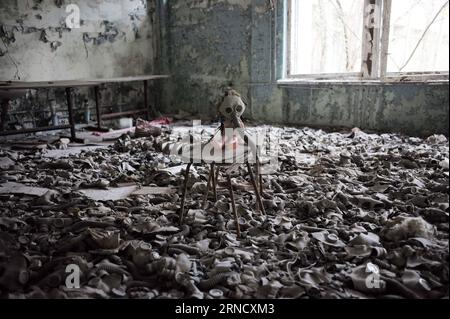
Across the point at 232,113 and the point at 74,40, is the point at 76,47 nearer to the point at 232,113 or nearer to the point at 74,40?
the point at 74,40

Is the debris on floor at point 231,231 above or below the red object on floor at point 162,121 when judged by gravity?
below

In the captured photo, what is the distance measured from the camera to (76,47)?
816 cm

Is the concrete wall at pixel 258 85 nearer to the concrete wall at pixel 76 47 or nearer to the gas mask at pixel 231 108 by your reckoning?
the concrete wall at pixel 76 47

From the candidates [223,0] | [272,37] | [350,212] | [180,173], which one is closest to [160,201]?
[180,173]

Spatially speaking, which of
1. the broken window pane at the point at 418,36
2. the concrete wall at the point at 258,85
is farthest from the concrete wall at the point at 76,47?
the broken window pane at the point at 418,36

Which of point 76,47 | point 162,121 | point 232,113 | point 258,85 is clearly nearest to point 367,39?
point 258,85

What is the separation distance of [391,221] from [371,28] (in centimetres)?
488

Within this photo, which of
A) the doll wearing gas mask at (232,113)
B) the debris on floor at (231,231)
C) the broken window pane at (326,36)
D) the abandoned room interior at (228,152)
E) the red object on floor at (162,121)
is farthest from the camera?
the red object on floor at (162,121)

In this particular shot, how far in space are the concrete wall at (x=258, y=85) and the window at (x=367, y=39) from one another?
29 cm

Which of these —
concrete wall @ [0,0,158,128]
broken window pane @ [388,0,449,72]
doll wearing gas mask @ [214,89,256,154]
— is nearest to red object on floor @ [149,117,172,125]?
concrete wall @ [0,0,158,128]

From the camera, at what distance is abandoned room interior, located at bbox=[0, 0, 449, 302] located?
2.53 meters

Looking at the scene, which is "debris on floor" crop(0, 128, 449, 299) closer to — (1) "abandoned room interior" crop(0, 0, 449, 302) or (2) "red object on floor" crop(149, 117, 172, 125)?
(1) "abandoned room interior" crop(0, 0, 449, 302)

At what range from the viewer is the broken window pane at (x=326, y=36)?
7.20 metres

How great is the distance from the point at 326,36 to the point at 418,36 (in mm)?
1609
